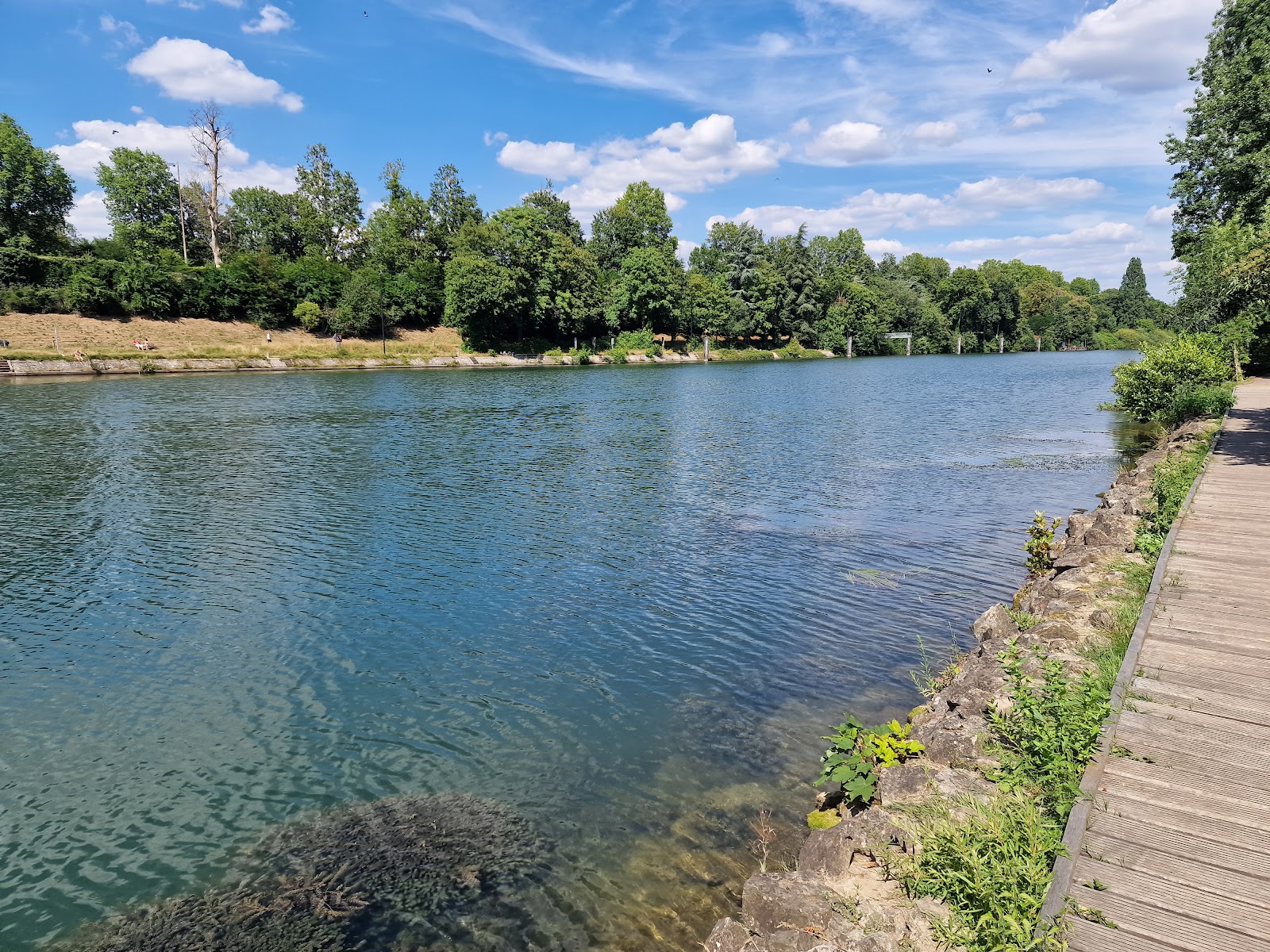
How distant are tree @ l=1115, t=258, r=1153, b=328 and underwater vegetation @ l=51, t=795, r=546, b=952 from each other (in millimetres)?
228661

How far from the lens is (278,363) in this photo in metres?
79.2

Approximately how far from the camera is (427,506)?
21344 millimetres

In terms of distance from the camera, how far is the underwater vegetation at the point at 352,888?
618cm

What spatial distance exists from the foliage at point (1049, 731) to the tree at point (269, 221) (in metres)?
115

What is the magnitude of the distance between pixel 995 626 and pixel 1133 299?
228 m

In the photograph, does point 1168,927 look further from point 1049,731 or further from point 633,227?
point 633,227

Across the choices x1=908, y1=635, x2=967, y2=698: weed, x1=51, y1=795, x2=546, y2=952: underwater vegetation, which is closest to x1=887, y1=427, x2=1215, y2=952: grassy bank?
x1=908, y1=635, x2=967, y2=698: weed

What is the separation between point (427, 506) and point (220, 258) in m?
98.4

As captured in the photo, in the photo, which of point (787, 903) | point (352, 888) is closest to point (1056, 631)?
point (787, 903)

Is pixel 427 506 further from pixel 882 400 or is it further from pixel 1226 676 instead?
pixel 882 400

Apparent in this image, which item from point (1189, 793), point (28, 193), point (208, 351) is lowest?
point (1189, 793)

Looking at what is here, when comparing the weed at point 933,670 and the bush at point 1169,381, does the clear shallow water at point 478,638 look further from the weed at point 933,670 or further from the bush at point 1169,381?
the bush at point 1169,381

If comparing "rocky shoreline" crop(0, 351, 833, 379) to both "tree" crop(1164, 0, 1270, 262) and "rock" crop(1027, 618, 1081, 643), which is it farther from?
"rock" crop(1027, 618, 1081, 643)

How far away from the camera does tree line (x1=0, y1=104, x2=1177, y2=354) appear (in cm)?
7869
